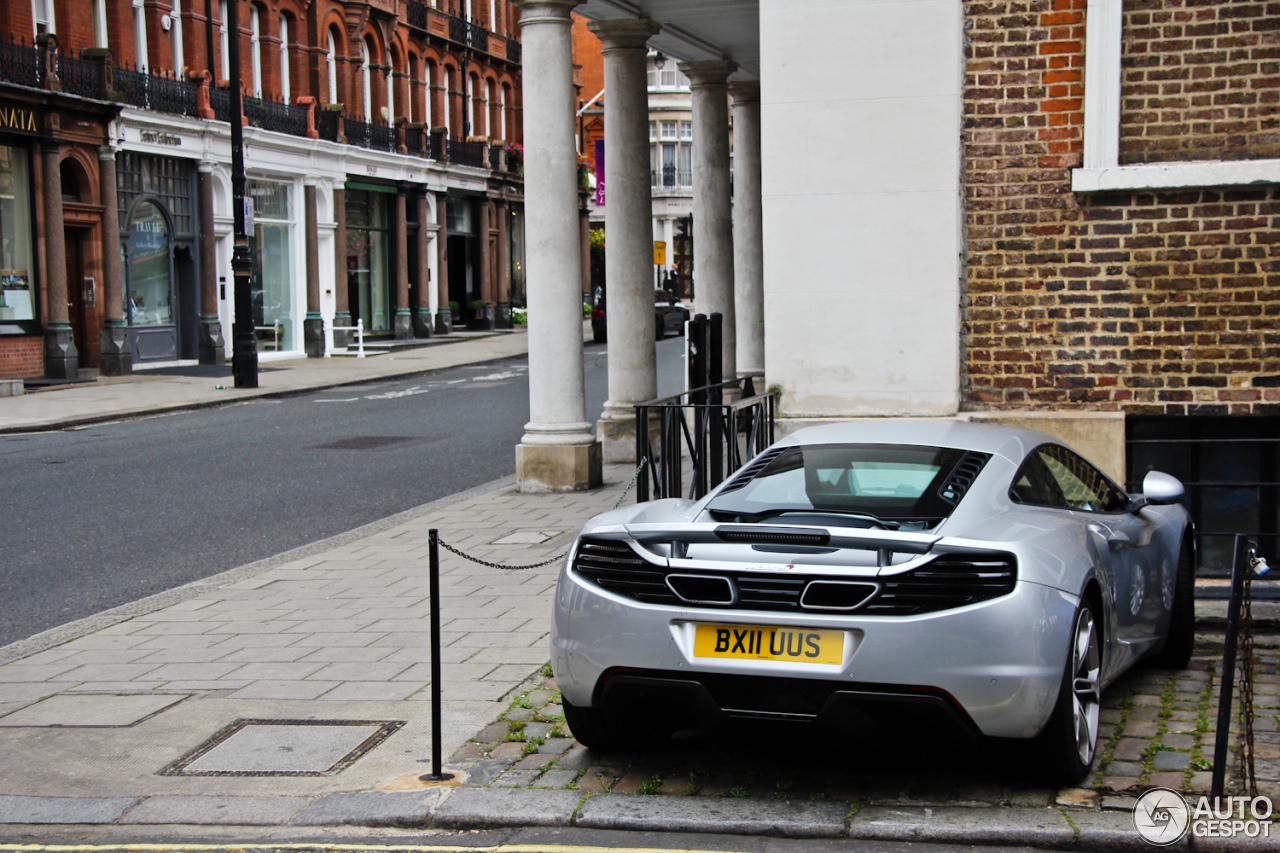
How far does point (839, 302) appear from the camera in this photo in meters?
9.02

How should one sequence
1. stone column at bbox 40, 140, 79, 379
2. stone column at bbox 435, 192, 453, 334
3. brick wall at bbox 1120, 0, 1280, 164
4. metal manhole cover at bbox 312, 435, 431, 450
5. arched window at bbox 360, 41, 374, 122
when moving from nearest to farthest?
brick wall at bbox 1120, 0, 1280, 164
metal manhole cover at bbox 312, 435, 431, 450
stone column at bbox 40, 140, 79, 379
arched window at bbox 360, 41, 374, 122
stone column at bbox 435, 192, 453, 334

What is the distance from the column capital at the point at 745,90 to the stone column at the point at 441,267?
24833 mm

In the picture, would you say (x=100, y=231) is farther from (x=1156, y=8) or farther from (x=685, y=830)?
(x=685, y=830)

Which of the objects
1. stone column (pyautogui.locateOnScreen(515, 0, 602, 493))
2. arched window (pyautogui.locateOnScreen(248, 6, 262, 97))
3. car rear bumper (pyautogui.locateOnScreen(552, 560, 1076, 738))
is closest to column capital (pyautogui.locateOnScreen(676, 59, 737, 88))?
stone column (pyautogui.locateOnScreen(515, 0, 602, 493))

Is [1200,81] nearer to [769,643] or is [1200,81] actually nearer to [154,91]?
[769,643]

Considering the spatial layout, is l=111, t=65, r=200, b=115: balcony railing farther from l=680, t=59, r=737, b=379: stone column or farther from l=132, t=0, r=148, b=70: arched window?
l=680, t=59, r=737, b=379: stone column

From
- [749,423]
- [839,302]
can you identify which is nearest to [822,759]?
[839,302]

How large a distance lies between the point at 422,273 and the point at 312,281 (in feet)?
23.0

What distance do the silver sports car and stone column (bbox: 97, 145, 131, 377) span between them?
84.9ft

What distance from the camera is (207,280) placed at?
106 feet

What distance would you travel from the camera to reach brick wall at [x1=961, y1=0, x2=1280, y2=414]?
869cm

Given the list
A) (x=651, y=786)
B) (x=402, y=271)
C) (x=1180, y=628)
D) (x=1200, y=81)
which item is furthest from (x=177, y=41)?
(x=651, y=786)

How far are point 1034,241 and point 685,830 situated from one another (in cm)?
545

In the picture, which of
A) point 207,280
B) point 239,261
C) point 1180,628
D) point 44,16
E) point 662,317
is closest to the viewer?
point 1180,628
